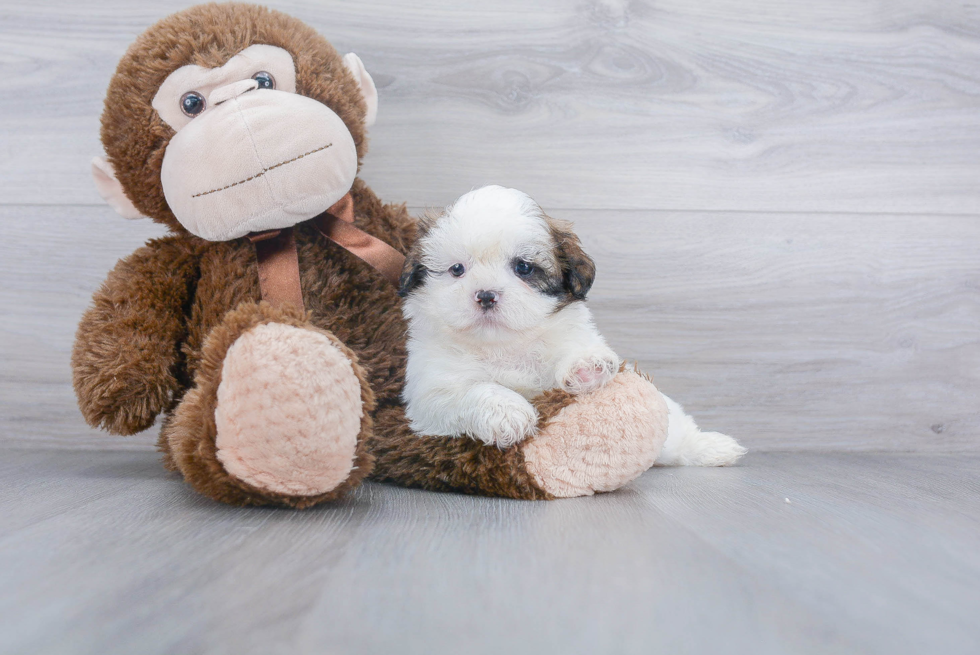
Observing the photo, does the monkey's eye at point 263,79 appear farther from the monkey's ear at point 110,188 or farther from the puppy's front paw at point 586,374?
the puppy's front paw at point 586,374

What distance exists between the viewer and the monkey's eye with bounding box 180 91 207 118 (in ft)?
3.42

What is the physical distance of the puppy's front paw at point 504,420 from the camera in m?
0.97

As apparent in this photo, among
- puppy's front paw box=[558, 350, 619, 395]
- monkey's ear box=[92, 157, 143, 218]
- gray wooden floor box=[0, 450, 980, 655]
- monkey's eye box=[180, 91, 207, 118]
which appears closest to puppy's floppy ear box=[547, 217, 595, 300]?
puppy's front paw box=[558, 350, 619, 395]

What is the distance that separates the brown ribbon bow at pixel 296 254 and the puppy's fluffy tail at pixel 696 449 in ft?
1.94

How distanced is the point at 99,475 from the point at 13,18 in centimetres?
103

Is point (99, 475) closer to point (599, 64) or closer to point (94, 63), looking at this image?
point (94, 63)

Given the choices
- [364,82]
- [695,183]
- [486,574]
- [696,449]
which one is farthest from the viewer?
[695,183]

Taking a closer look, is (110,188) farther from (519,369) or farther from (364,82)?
(519,369)

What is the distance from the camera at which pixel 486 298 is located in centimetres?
100

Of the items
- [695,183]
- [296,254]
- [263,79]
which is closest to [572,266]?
[296,254]

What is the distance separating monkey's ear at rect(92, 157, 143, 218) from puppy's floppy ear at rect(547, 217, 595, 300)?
695 millimetres

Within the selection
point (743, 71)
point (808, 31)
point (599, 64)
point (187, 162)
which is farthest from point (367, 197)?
point (808, 31)

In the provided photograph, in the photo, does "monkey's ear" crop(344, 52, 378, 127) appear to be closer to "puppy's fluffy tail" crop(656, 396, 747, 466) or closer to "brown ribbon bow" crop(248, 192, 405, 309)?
"brown ribbon bow" crop(248, 192, 405, 309)

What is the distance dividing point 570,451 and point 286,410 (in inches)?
16.3
